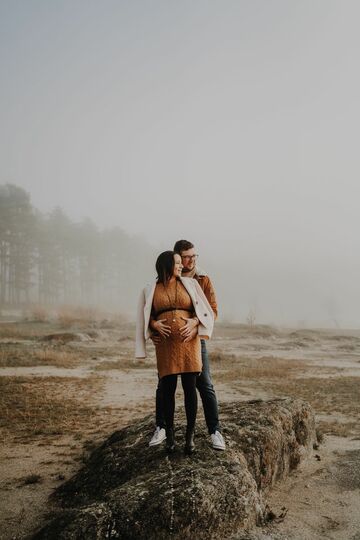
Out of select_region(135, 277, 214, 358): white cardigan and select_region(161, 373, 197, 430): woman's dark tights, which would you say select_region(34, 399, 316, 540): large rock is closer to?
select_region(161, 373, 197, 430): woman's dark tights

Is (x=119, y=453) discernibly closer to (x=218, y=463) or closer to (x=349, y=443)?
(x=218, y=463)

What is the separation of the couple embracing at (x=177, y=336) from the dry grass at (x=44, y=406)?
3.95m

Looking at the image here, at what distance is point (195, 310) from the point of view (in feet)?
13.4

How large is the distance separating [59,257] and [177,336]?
5779cm

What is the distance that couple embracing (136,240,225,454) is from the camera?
3932 mm

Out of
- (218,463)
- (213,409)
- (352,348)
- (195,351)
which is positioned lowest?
(352,348)

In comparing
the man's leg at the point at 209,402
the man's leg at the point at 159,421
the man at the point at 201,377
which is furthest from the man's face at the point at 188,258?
the man's leg at the point at 159,421

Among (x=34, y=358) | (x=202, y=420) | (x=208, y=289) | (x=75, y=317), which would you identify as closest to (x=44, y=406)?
(x=202, y=420)

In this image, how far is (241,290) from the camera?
12700cm

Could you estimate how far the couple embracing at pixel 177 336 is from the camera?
3932 millimetres

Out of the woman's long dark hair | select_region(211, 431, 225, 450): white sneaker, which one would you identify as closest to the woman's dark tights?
select_region(211, 431, 225, 450): white sneaker

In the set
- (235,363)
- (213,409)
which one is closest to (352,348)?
(235,363)

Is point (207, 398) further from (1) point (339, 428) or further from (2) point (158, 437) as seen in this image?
(1) point (339, 428)

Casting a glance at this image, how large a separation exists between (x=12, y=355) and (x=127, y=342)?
413 inches
